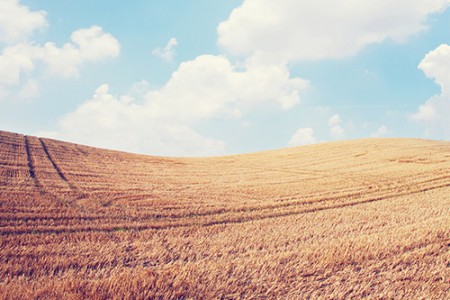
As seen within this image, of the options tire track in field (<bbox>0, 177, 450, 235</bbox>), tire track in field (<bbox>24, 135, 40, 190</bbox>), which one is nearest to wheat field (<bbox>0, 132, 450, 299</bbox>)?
tire track in field (<bbox>0, 177, 450, 235</bbox>)

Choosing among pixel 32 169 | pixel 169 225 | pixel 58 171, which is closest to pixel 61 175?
pixel 58 171

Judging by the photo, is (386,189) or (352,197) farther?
(386,189)

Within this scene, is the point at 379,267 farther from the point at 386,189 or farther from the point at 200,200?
the point at 386,189

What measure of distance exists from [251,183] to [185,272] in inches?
547

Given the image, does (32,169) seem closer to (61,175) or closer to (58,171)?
(58,171)

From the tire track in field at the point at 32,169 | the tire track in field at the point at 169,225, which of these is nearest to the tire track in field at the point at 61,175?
the tire track in field at the point at 32,169

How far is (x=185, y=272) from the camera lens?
6328 mm

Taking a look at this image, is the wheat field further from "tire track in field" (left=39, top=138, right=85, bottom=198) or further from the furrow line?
the furrow line

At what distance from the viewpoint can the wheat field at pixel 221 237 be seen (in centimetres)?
588

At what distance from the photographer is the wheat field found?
5.88 metres

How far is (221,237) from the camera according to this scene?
368 inches

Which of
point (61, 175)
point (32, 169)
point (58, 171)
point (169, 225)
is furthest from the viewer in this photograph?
point (58, 171)

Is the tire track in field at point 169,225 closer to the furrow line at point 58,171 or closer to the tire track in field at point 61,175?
the tire track in field at point 61,175

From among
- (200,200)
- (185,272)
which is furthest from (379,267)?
(200,200)
